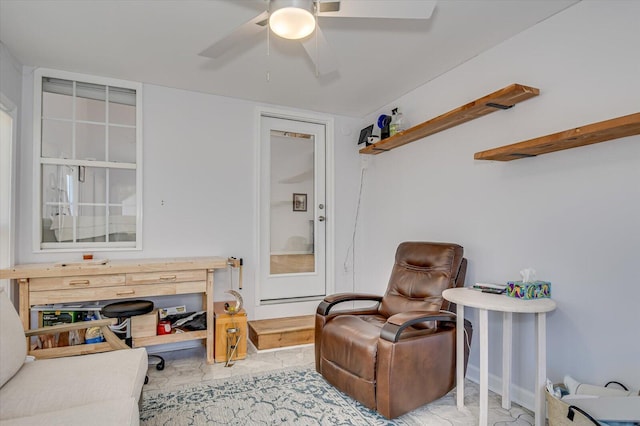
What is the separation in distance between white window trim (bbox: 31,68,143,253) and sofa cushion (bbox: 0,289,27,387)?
4.45 feet

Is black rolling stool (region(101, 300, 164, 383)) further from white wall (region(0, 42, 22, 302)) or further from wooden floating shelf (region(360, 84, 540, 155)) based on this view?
wooden floating shelf (region(360, 84, 540, 155))

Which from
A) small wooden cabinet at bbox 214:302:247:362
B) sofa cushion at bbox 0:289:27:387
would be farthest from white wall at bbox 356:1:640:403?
sofa cushion at bbox 0:289:27:387

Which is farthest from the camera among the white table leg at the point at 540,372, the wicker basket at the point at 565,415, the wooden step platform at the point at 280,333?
the wooden step platform at the point at 280,333

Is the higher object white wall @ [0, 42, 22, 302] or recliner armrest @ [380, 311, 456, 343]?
white wall @ [0, 42, 22, 302]

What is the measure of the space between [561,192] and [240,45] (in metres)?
2.34

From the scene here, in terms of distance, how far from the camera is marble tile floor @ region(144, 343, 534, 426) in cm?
213

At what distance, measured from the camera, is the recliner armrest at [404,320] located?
80.4 inches

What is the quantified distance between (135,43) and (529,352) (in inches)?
135

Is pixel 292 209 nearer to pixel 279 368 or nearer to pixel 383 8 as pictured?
pixel 279 368

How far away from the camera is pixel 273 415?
2.15 meters

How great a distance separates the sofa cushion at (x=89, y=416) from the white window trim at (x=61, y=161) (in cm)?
204

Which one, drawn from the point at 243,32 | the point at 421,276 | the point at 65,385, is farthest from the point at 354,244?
the point at 65,385

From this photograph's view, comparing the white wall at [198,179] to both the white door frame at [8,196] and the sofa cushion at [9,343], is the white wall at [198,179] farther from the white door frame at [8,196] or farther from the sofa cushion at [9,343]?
the sofa cushion at [9,343]

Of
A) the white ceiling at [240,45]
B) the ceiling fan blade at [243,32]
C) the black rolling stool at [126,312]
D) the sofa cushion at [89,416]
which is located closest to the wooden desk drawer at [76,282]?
the black rolling stool at [126,312]
